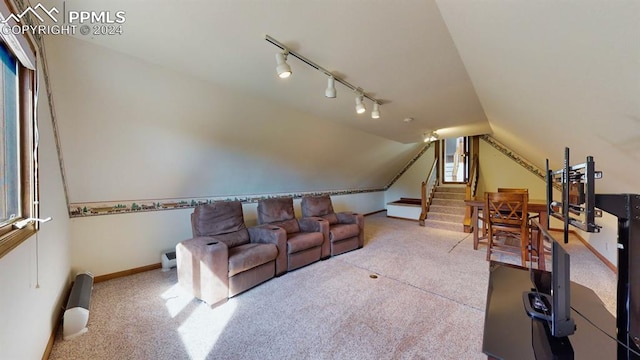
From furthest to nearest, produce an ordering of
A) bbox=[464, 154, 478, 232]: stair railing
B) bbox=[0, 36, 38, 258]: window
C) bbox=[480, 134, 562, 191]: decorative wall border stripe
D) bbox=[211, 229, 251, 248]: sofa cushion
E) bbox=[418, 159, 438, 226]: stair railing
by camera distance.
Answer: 1. bbox=[418, 159, 438, 226]: stair railing
2. bbox=[480, 134, 562, 191]: decorative wall border stripe
3. bbox=[464, 154, 478, 232]: stair railing
4. bbox=[211, 229, 251, 248]: sofa cushion
5. bbox=[0, 36, 38, 258]: window

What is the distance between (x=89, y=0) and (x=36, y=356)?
7.51ft

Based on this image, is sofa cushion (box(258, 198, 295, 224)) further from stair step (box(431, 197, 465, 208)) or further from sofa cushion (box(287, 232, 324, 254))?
stair step (box(431, 197, 465, 208))

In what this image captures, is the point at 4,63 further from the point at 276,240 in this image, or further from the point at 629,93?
the point at 629,93

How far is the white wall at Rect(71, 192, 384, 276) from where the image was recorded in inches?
112

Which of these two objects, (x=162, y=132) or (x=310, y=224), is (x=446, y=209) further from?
(x=162, y=132)

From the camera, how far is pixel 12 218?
145 cm

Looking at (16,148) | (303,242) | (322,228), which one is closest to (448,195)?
(322,228)

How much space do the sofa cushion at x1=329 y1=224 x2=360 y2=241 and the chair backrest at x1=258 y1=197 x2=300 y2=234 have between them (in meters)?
0.57

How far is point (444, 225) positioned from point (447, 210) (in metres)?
0.66

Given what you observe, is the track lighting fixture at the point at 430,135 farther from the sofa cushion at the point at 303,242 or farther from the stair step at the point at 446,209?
the sofa cushion at the point at 303,242

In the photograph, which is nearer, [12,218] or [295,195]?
[12,218]

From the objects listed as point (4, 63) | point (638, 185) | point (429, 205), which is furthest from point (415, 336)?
point (429, 205)

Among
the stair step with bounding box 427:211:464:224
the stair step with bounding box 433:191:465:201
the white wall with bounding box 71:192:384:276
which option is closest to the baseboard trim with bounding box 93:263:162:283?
the white wall with bounding box 71:192:384:276

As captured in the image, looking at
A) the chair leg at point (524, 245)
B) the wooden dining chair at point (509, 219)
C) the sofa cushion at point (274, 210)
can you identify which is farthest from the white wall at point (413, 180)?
the sofa cushion at point (274, 210)
